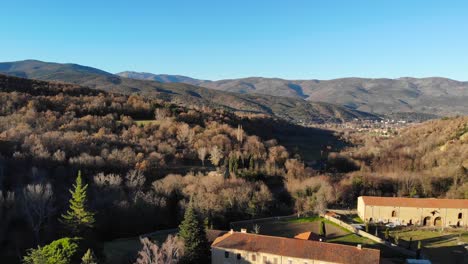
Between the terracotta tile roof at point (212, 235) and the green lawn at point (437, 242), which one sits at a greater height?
the terracotta tile roof at point (212, 235)

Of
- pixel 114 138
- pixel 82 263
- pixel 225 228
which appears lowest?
pixel 225 228

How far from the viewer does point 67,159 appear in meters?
47.3

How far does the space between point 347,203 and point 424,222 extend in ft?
32.8

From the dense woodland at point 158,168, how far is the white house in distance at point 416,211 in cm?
583

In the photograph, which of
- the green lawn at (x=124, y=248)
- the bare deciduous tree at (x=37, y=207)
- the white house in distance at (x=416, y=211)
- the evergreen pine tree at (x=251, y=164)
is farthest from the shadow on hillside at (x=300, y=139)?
the bare deciduous tree at (x=37, y=207)

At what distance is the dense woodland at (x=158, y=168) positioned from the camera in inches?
1405

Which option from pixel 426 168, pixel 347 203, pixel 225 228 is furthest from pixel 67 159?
pixel 426 168

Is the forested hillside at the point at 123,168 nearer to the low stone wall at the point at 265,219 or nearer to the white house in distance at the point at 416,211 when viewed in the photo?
the low stone wall at the point at 265,219

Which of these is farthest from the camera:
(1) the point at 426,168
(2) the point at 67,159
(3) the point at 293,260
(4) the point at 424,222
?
(1) the point at 426,168

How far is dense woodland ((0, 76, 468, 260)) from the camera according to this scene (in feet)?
117

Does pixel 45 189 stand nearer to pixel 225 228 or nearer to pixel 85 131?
pixel 225 228

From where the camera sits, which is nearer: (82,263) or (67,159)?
(82,263)

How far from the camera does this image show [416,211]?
43688 mm

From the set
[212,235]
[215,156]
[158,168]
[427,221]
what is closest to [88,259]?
[212,235]
